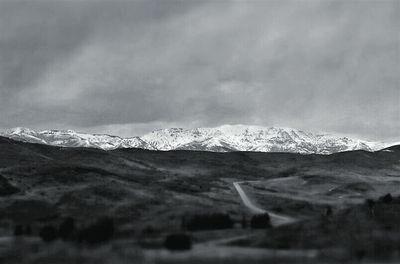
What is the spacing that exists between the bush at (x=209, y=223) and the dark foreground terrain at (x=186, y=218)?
153 mm

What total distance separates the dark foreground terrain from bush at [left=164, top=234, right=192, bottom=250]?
0.11m

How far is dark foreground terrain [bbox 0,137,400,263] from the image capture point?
5894 centimetres

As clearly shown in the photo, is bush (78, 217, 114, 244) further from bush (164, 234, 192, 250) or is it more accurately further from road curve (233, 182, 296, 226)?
→ road curve (233, 182, 296, 226)

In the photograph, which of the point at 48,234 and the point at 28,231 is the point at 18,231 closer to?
the point at 28,231

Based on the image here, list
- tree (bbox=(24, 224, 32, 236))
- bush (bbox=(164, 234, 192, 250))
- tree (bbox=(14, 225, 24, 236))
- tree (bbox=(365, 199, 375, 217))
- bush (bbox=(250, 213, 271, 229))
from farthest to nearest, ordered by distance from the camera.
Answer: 1. tree (bbox=(365, 199, 375, 217))
2. bush (bbox=(250, 213, 271, 229))
3. tree (bbox=(24, 224, 32, 236))
4. tree (bbox=(14, 225, 24, 236))
5. bush (bbox=(164, 234, 192, 250))

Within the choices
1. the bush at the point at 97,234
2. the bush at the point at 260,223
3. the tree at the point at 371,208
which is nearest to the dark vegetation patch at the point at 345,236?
the bush at the point at 260,223

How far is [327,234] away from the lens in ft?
230

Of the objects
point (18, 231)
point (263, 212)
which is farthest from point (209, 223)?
point (18, 231)

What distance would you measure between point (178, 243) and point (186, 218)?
982 inches

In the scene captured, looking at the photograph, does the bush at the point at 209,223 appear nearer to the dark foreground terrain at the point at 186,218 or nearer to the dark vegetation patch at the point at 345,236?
the dark foreground terrain at the point at 186,218

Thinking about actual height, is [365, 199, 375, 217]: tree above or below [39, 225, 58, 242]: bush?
above

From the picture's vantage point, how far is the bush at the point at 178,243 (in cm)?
6147

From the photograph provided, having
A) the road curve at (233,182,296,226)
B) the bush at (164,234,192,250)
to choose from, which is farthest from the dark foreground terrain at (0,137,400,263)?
the road curve at (233,182,296,226)

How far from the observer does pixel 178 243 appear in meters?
61.9
